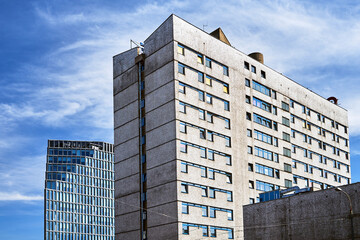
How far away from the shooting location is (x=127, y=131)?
250 ft

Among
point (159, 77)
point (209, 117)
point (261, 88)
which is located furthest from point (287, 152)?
point (159, 77)

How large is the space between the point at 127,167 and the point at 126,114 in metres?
8.52

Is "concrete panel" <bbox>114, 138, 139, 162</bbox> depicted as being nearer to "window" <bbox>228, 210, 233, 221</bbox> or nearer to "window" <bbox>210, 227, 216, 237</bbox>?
"window" <bbox>210, 227, 216, 237</bbox>

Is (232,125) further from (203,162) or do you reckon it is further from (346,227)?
(346,227)

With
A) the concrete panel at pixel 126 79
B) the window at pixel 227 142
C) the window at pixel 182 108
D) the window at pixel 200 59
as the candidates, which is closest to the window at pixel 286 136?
the window at pixel 227 142

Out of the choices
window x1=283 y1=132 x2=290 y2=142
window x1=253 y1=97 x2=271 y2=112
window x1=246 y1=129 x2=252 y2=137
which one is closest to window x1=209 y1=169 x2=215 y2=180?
window x1=246 y1=129 x2=252 y2=137

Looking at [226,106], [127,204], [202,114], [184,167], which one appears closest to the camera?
[184,167]

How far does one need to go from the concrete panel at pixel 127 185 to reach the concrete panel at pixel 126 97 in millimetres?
12017

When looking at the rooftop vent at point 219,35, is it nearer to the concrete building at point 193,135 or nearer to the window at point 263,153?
the concrete building at point 193,135

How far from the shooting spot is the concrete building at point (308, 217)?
46.4 meters

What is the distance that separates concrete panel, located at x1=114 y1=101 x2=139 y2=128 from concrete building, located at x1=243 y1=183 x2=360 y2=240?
87.6ft

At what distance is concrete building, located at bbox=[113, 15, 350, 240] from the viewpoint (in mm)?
66750

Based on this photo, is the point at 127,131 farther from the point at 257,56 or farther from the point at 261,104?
the point at 257,56

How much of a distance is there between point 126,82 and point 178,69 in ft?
42.0
